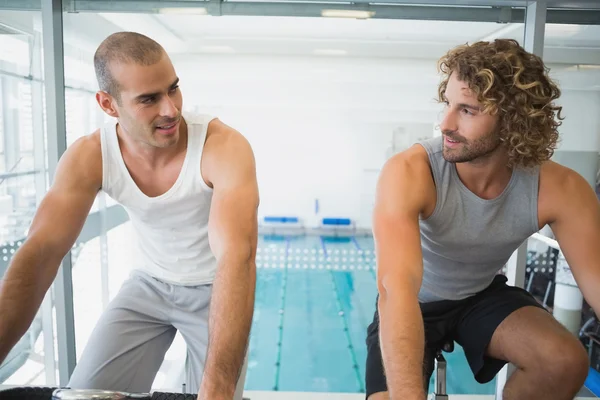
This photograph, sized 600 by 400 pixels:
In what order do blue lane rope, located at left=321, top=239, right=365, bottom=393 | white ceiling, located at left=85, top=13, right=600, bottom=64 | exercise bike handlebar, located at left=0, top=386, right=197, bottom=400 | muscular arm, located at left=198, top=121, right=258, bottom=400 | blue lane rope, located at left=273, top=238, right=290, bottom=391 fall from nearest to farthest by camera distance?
exercise bike handlebar, located at left=0, top=386, right=197, bottom=400 < muscular arm, located at left=198, top=121, right=258, bottom=400 < white ceiling, located at left=85, top=13, right=600, bottom=64 < blue lane rope, located at left=321, top=239, right=365, bottom=393 < blue lane rope, located at left=273, top=238, right=290, bottom=391

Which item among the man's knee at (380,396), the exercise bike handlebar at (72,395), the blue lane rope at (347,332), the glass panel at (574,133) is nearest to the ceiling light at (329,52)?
the glass panel at (574,133)

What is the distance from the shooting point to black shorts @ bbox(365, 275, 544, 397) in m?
1.39

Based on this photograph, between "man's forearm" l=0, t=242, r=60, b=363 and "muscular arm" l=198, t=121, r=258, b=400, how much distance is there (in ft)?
1.56

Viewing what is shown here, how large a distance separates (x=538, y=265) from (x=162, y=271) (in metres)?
5.19

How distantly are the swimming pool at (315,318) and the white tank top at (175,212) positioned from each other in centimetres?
503

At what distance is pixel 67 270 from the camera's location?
224 centimetres

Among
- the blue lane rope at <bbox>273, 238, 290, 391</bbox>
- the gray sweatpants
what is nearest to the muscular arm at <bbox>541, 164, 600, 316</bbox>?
the gray sweatpants

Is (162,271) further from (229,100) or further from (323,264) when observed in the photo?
(323,264)

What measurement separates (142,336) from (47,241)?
39 centimetres

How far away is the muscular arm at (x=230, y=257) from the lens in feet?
3.21

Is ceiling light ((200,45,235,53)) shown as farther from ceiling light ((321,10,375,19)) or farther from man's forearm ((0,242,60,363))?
man's forearm ((0,242,60,363))

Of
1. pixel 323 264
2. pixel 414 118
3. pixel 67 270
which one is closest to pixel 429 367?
pixel 67 270

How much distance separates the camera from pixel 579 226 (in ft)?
4.34

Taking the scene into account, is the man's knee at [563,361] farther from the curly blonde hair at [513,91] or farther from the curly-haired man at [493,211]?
the curly blonde hair at [513,91]
